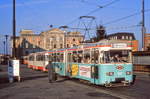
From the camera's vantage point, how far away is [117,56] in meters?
14.4

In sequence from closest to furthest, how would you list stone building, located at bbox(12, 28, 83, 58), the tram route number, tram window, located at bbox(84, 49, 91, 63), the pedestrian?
1. tram window, located at bbox(84, 49, 91, 63)
2. the pedestrian
3. the tram route number
4. stone building, located at bbox(12, 28, 83, 58)

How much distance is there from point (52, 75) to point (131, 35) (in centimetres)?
6363

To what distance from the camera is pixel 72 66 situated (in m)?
18.7

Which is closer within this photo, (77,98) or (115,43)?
(77,98)

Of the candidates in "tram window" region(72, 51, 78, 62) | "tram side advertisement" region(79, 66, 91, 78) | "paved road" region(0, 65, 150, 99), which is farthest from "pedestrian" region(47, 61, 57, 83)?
"paved road" region(0, 65, 150, 99)

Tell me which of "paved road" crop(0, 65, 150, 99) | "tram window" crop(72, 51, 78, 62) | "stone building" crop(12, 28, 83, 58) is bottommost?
"paved road" crop(0, 65, 150, 99)

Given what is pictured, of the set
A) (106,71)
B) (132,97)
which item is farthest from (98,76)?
(132,97)

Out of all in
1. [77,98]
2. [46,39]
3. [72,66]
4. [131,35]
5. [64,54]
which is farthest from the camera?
[46,39]

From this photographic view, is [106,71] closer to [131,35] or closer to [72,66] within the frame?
[72,66]

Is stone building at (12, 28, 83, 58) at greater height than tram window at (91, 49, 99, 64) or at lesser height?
greater

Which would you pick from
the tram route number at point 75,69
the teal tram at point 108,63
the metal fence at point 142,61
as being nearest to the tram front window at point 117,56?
the teal tram at point 108,63

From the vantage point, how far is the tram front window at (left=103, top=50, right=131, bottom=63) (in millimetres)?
14181

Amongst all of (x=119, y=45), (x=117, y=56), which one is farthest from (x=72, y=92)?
(x=119, y=45)

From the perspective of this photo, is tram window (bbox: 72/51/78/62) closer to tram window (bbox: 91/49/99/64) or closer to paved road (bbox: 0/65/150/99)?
tram window (bbox: 91/49/99/64)
